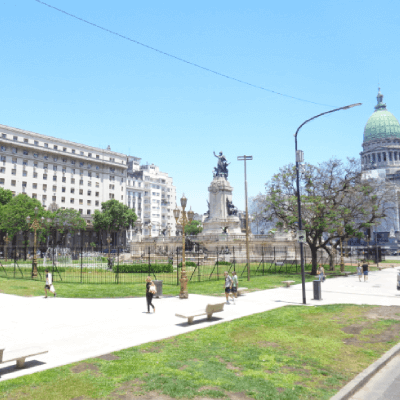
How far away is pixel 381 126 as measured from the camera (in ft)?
418

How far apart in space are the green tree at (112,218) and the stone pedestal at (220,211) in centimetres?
2787

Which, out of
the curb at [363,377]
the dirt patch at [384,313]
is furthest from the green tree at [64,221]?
the curb at [363,377]

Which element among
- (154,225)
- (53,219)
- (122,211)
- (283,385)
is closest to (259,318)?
(283,385)

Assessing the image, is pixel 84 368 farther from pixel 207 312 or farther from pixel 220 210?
pixel 220 210

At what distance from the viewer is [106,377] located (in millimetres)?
7973

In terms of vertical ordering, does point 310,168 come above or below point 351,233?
above

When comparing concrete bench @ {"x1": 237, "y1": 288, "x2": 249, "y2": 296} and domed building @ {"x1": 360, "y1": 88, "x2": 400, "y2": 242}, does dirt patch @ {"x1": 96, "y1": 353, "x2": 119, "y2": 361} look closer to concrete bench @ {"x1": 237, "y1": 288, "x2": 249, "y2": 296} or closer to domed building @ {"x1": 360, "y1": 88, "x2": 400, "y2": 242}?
concrete bench @ {"x1": 237, "y1": 288, "x2": 249, "y2": 296}

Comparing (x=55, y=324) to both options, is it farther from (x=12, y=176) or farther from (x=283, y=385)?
(x=12, y=176)

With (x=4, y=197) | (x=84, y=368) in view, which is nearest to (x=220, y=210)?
A: (x=4, y=197)

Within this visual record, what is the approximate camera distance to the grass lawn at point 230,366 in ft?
23.6

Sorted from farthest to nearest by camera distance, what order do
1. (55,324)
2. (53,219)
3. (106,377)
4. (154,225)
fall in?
1. (154,225)
2. (53,219)
3. (55,324)
4. (106,377)

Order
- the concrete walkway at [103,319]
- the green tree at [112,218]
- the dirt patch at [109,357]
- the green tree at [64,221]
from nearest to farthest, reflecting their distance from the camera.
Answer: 1. the dirt patch at [109,357]
2. the concrete walkway at [103,319]
3. the green tree at [64,221]
4. the green tree at [112,218]

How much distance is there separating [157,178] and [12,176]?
47.1 metres

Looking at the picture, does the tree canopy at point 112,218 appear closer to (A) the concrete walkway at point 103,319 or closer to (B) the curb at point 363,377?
(A) the concrete walkway at point 103,319
